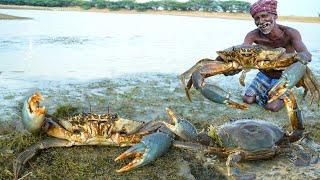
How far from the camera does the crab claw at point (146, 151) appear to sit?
5.48 m

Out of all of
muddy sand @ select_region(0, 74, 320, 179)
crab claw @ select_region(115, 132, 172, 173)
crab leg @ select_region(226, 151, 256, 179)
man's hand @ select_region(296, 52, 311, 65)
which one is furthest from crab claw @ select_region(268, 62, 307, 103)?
crab claw @ select_region(115, 132, 172, 173)

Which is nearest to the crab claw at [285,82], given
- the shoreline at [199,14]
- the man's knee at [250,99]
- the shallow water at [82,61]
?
the man's knee at [250,99]

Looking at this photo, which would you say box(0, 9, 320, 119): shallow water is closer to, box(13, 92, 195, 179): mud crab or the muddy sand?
the muddy sand

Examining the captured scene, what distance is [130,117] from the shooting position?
8188 millimetres

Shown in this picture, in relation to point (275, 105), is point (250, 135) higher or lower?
higher

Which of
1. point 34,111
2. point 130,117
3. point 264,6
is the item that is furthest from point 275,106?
point 34,111

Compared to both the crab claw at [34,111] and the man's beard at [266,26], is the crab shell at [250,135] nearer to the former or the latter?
the man's beard at [266,26]

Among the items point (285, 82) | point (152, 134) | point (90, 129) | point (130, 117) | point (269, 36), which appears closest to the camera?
point (285, 82)

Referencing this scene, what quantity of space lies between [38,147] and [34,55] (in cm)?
1084

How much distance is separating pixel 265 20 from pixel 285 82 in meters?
2.08

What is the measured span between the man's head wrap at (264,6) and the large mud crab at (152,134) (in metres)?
1.82

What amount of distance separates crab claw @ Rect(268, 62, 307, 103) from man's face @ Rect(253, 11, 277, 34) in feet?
6.13

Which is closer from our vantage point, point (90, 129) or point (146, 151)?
point (146, 151)

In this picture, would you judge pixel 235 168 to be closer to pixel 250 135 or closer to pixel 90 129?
pixel 250 135
